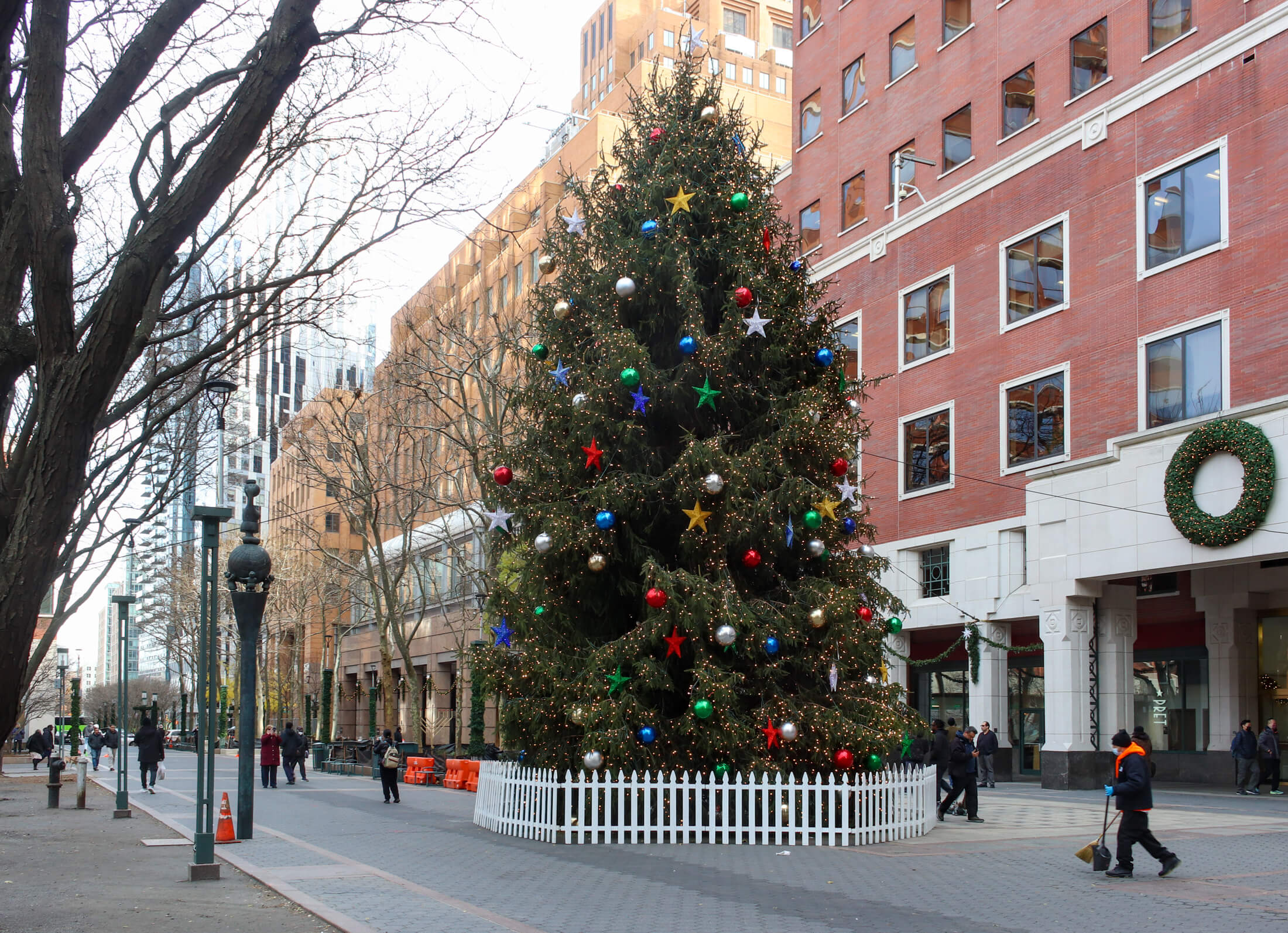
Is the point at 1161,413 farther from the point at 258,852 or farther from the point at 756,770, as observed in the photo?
the point at 258,852

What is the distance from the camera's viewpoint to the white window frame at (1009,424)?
1122 inches

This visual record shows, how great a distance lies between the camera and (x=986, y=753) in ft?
86.7

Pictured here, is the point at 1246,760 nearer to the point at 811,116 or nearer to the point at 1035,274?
the point at 1035,274

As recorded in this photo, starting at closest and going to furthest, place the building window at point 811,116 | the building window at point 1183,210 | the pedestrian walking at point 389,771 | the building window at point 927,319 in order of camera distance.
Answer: the building window at point 1183,210
the pedestrian walking at point 389,771
the building window at point 927,319
the building window at point 811,116

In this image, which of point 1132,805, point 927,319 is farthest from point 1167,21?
point 1132,805

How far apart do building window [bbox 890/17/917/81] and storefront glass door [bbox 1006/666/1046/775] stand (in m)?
16.6

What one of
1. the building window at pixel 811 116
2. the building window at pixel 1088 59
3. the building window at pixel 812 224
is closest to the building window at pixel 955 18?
the building window at pixel 1088 59

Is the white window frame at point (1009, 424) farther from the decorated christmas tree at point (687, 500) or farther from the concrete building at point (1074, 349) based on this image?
the decorated christmas tree at point (687, 500)

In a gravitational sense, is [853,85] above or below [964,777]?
above

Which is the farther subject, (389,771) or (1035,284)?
(1035,284)

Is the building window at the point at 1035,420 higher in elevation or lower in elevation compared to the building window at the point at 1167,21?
lower

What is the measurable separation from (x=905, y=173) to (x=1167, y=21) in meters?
9.18

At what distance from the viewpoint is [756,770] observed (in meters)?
16.0

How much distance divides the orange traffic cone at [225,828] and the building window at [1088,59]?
23451mm
